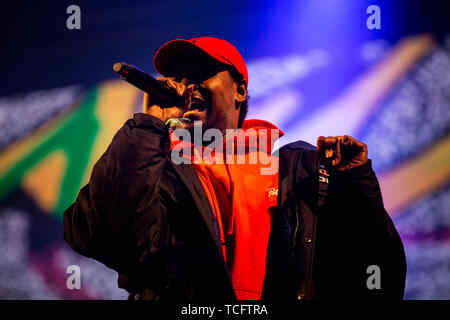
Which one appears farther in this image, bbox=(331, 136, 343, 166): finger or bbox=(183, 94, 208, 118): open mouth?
bbox=(183, 94, 208, 118): open mouth

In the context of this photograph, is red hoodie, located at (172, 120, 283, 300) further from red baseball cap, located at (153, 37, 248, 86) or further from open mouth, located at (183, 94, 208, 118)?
red baseball cap, located at (153, 37, 248, 86)

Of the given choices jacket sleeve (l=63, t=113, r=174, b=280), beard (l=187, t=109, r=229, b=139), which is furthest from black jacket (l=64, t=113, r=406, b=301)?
beard (l=187, t=109, r=229, b=139)

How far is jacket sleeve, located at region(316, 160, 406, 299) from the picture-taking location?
3.43 ft

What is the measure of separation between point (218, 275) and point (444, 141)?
1444 mm

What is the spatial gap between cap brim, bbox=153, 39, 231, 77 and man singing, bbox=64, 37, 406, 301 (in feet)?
0.95

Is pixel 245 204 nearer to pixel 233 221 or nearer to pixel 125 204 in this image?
pixel 233 221

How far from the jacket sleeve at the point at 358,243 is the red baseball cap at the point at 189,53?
2.21 feet

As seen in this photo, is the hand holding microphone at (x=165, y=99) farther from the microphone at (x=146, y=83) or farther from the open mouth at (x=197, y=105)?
the open mouth at (x=197, y=105)

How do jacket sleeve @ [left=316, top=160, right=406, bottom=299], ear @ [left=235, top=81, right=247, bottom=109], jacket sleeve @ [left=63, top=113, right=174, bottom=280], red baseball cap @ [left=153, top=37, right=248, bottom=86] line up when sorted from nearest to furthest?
jacket sleeve @ [left=63, top=113, right=174, bottom=280] → jacket sleeve @ [left=316, top=160, right=406, bottom=299] → red baseball cap @ [left=153, top=37, right=248, bottom=86] → ear @ [left=235, top=81, right=247, bottom=109]

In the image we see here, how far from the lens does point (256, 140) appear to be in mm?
1332

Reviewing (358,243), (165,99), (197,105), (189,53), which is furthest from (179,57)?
(358,243)

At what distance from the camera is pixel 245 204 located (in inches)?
46.4

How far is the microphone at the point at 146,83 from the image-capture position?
0.94 meters

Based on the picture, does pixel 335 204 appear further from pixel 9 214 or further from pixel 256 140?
pixel 9 214
